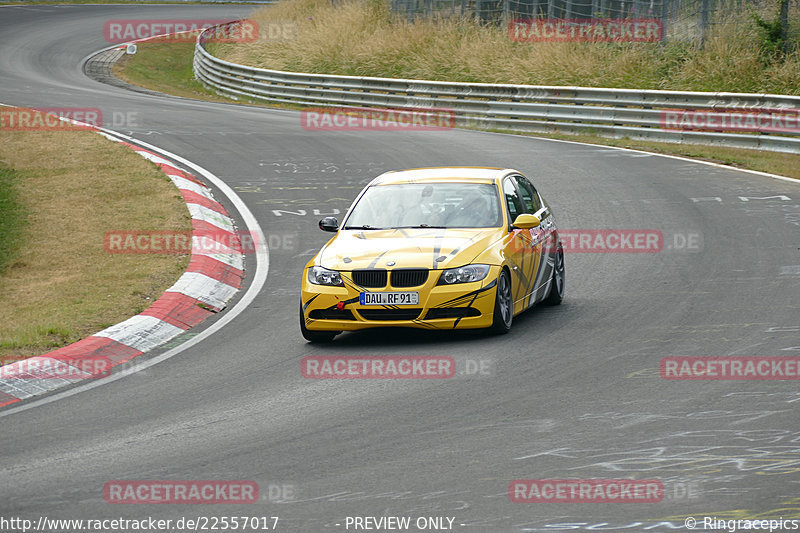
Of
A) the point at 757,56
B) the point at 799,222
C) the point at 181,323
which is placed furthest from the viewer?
the point at 757,56

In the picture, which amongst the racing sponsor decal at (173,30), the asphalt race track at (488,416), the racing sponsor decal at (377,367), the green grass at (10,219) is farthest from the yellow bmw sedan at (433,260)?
the racing sponsor decal at (173,30)

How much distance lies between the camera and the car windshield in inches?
429

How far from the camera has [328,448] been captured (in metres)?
6.90

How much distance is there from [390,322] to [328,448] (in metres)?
3.03

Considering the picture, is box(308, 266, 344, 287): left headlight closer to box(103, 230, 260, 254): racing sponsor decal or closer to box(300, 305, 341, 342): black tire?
box(300, 305, 341, 342): black tire

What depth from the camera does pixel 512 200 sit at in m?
11.4

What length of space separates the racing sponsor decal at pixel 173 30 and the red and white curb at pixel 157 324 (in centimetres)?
3333

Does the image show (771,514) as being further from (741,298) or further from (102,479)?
(741,298)

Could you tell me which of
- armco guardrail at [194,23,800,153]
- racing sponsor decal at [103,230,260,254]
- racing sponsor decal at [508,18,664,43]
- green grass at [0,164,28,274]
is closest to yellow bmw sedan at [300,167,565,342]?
racing sponsor decal at [103,230,260,254]

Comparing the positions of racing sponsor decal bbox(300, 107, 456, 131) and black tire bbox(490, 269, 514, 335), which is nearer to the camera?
black tire bbox(490, 269, 514, 335)

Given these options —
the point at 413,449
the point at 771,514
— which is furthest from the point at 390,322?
the point at 771,514

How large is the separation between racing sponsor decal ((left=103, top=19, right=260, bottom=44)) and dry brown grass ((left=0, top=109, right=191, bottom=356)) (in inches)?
1071

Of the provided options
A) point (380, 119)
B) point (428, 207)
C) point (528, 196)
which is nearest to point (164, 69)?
point (380, 119)

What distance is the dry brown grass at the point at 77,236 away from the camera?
11188 mm
